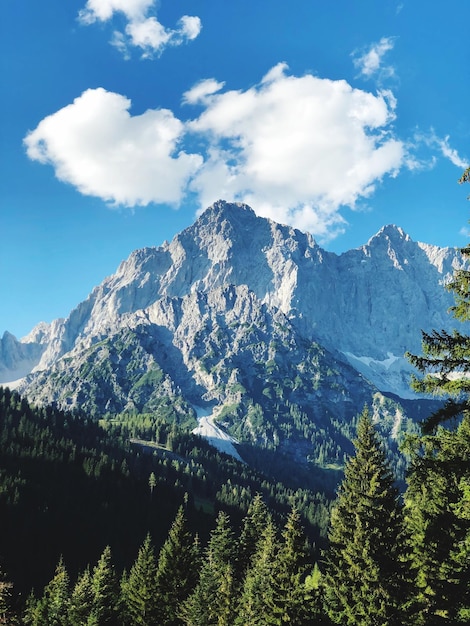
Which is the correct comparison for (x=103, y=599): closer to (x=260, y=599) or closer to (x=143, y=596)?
(x=143, y=596)

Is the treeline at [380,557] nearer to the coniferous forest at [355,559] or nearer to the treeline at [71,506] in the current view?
the coniferous forest at [355,559]

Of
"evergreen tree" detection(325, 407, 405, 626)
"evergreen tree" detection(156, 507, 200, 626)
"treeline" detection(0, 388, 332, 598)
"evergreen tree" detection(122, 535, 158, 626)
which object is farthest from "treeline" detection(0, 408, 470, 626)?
"treeline" detection(0, 388, 332, 598)

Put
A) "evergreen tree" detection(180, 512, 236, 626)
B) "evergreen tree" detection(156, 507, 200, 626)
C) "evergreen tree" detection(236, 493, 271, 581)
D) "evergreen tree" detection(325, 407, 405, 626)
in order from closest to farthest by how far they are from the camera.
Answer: "evergreen tree" detection(325, 407, 405, 626), "evergreen tree" detection(180, 512, 236, 626), "evergreen tree" detection(156, 507, 200, 626), "evergreen tree" detection(236, 493, 271, 581)

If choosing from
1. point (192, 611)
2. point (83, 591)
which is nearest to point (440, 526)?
point (192, 611)

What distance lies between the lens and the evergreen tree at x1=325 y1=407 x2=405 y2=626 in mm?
28250

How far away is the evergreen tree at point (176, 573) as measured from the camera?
54.2 m

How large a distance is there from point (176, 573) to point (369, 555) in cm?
3493

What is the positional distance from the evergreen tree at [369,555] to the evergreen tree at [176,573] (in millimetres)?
26083

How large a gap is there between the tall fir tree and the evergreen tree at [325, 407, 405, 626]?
123 cm

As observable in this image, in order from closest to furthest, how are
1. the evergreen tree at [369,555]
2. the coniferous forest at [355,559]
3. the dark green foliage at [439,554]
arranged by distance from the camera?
the coniferous forest at [355,559] < the evergreen tree at [369,555] < the dark green foliage at [439,554]

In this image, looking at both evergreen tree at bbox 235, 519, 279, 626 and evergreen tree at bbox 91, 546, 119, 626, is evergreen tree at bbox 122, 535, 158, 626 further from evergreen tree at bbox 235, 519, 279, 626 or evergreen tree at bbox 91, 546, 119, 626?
evergreen tree at bbox 235, 519, 279, 626

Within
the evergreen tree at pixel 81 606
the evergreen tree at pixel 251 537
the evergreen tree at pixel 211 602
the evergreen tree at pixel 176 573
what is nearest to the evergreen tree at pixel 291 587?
the evergreen tree at pixel 211 602

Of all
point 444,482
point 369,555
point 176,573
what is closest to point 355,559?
point 369,555

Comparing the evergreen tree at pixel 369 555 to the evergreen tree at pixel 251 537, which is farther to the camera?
the evergreen tree at pixel 251 537
